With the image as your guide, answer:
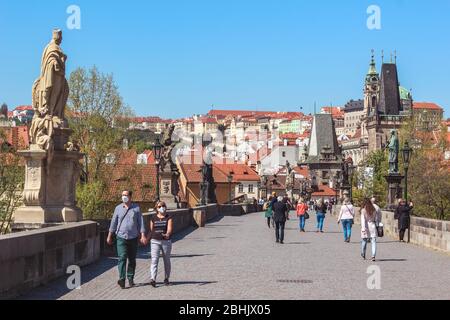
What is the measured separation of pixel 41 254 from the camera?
12469 mm

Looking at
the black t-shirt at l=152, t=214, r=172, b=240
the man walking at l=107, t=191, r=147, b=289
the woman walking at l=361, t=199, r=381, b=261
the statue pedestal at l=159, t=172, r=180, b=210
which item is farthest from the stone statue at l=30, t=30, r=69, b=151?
the statue pedestal at l=159, t=172, r=180, b=210

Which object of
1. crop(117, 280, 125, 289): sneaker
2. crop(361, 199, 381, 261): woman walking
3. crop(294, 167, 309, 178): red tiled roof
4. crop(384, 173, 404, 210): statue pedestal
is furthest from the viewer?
crop(294, 167, 309, 178): red tiled roof

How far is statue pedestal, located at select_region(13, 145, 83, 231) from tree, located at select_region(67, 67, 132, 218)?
3603 cm

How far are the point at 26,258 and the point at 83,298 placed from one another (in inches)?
40.3

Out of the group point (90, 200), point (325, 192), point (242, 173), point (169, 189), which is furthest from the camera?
point (325, 192)

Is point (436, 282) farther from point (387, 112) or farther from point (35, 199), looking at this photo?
point (387, 112)

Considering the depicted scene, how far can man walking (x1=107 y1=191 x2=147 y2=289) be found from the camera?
512 inches

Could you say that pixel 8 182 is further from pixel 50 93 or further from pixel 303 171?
pixel 303 171

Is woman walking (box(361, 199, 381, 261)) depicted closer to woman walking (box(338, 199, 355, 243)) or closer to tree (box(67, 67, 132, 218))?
woman walking (box(338, 199, 355, 243))

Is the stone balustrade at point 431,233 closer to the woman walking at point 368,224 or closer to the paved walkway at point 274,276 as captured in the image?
the paved walkway at point 274,276

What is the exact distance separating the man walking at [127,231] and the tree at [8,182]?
1447 centimetres

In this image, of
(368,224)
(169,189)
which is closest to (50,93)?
(368,224)

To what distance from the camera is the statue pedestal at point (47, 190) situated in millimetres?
15047

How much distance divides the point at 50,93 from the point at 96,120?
1514 inches
